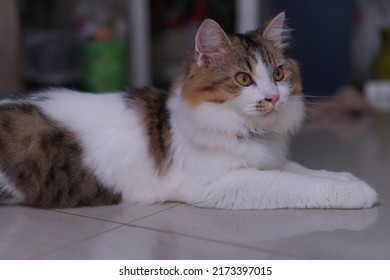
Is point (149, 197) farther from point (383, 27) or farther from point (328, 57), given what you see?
point (383, 27)

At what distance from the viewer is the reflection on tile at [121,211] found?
5.21ft

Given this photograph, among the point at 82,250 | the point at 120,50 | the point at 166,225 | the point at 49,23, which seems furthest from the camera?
the point at 49,23

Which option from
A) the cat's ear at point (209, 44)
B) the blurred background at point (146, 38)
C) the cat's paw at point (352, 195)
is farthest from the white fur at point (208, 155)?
the blurred background at point (146, 38)

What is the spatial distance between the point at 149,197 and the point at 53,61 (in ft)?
8.39

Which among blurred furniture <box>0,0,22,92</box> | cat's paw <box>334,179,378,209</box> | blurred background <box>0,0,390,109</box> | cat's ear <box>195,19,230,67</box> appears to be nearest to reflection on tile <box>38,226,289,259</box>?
cat's paw <box>334,179,378,209</box>

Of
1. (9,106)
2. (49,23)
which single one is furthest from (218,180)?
(49,23)

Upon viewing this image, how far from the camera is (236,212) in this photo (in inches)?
63.0

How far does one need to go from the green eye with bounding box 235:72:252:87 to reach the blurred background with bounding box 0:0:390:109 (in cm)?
220

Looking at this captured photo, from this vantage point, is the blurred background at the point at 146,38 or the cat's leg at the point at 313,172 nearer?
the cat's leg at the point at 313,172

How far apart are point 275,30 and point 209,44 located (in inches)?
10.4

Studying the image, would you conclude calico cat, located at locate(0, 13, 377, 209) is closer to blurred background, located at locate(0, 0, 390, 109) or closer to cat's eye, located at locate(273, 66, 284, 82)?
cat's eye, located at locate(273, 66, 284, 82)

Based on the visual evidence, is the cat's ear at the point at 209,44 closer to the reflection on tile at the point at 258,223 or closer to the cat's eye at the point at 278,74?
the cat's eye at the point at 278,74

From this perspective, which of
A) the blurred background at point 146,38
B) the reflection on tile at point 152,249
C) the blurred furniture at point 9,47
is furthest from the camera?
the blurred background at point 146,38

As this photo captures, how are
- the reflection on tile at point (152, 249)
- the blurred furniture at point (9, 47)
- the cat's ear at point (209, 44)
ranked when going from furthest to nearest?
the blurred furniture at point (9, 47)
the cat's ear at point (209, 44)
the reflection on tile at point (152, 249)
